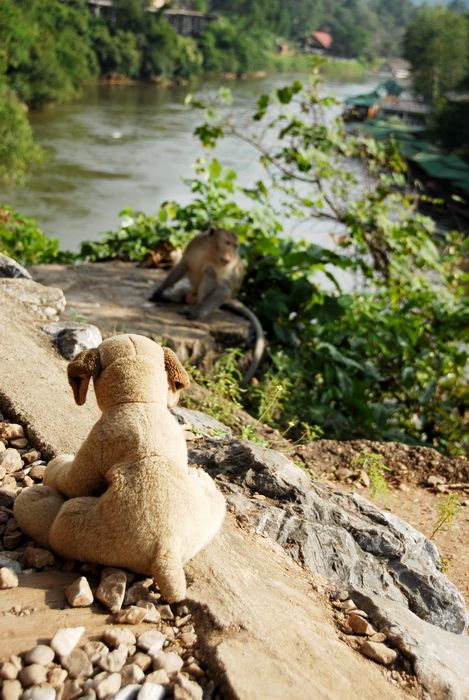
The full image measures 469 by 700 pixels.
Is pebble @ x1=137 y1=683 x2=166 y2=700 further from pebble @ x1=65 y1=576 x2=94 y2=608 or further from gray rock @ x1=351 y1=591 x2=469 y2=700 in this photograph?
gray rock @ x1=351 y1=591 x2=469 y2=700

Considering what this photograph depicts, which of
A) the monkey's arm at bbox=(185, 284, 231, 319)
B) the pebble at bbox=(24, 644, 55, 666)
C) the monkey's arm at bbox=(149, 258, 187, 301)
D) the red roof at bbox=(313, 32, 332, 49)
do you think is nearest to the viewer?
the pebble at bbox=(24, 644, 55, 666)

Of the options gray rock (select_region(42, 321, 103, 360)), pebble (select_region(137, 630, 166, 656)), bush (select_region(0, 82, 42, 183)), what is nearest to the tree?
bush (select_region(0, 82, 42, 183))

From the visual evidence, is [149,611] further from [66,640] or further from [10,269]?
[10,269]

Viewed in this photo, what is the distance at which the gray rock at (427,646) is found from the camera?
2.41 m

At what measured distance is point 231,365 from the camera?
609 cm

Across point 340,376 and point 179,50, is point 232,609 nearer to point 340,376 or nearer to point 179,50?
point 340,376

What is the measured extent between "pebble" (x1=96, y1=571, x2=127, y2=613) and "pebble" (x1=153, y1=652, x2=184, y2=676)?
0.73 ft

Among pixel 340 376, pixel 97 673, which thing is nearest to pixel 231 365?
pixel 340 376

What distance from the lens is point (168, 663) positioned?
2148mm

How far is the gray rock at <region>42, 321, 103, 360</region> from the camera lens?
4258 mm

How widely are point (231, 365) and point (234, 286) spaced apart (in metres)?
1.43

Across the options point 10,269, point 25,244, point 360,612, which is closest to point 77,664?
point 360,612

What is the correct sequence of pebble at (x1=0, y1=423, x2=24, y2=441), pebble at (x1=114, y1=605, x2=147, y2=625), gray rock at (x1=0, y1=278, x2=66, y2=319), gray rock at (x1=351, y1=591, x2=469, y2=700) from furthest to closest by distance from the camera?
gray rock at (x1=0, y1=278, x2=66, y2=319)
pebble at (x1=0, y1=423, x2=24, y2=441)
gray rock at (x1=351, y1=591, x2=469, y2=700)
pebble at (x1=114, y1=605, x2=147, y2=625)

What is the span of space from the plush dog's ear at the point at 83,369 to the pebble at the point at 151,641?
792 mm
